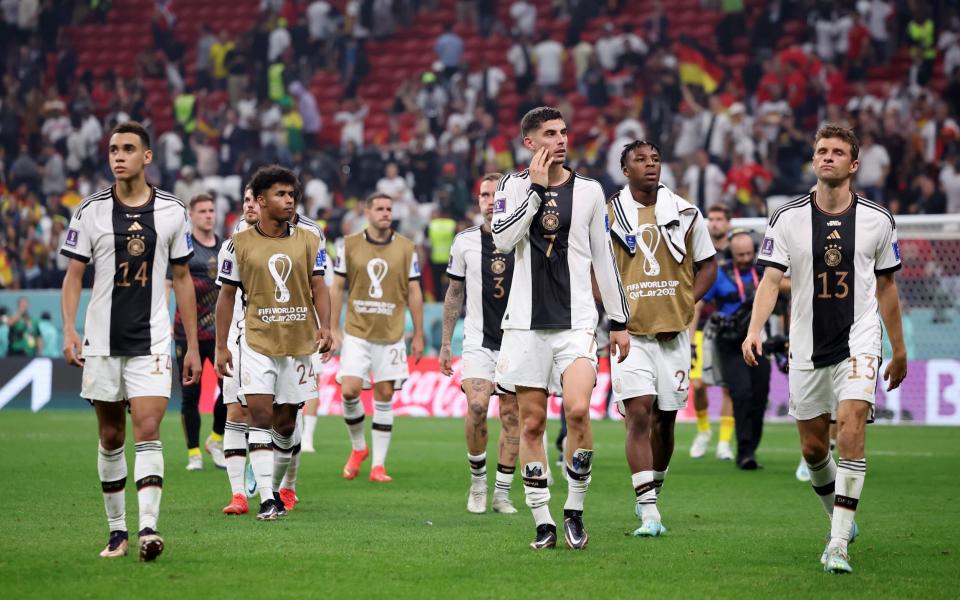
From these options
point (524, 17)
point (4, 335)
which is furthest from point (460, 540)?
point (524, 17)

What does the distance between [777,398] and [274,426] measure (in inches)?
470

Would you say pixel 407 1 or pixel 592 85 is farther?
pixel 407 1

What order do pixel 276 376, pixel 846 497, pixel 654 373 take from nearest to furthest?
pixel 846 497, pixel 654 373, pixel 276 376

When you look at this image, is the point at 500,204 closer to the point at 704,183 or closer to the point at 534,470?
the point at 534,470

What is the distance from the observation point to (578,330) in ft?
27.1

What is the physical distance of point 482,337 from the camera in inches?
440

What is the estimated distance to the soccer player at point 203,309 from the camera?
43.8 ft

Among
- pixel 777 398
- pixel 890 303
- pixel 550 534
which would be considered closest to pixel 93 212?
pixel 550 534

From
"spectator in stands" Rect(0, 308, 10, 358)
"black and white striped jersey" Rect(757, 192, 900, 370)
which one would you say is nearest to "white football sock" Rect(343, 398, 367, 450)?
"black and white striped jersey" Rect(757, 192, 900, 370)

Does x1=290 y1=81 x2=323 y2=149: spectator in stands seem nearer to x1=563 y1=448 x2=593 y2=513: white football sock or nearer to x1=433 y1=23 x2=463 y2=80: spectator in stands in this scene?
x1=433 y1=23 x2=463 y2=80: spectator in stands

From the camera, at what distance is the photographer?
1427cm

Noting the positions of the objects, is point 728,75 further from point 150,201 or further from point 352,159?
point 150,201

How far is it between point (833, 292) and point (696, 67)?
2110 centimetres

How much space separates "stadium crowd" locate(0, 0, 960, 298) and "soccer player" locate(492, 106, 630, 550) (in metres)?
16.5
